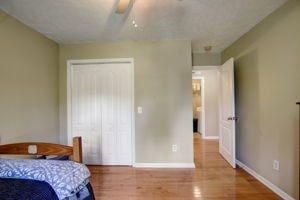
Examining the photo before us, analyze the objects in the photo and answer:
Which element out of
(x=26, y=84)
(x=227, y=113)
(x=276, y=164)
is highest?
(x=26, y=84)

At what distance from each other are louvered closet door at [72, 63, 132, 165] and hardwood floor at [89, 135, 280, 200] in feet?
1.00

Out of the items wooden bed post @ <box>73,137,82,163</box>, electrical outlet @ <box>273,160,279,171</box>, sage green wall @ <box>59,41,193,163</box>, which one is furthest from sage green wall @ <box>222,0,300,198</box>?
wooden bed post @ <box>73,137,82,163</box>

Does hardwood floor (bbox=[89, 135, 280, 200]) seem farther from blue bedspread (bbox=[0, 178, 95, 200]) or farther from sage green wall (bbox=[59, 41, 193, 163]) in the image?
blue bedspread (bbox=[0, 178, 95, 200])

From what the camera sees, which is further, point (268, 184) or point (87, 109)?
point (87, 109)

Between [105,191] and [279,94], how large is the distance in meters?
2.65

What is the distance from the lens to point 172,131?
3768mm

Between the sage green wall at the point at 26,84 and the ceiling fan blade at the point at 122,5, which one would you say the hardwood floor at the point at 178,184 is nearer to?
the sage green wall at the point at 26,84

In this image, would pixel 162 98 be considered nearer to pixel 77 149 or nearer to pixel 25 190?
pixel 77 149

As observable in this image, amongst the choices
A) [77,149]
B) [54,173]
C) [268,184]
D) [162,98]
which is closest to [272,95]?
[268,184]

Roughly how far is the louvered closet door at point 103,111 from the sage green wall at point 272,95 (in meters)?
2.12

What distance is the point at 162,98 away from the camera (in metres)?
3.80

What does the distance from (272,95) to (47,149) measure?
110 inches

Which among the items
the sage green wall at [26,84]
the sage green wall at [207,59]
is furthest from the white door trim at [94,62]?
the sage green wall at [207,59]

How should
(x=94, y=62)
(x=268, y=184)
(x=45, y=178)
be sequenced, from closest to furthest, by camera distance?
(x=45, y=178) → (x=268, y=184) → (x=94, y=62)
